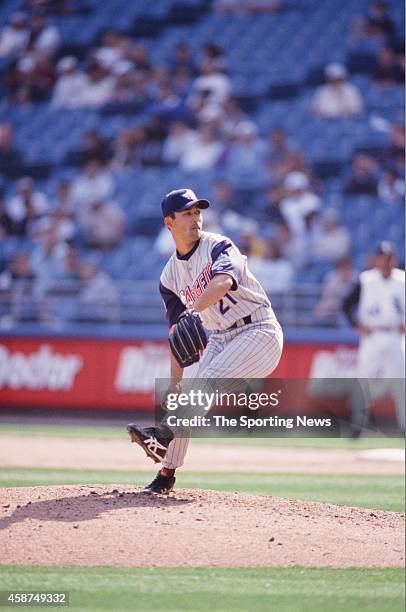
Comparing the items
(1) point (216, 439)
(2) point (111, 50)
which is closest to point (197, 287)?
(1) point (216, 439)

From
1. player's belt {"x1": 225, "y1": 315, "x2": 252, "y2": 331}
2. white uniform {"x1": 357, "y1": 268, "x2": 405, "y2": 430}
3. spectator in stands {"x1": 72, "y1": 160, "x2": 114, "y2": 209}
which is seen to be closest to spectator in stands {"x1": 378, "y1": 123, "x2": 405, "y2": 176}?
white uniform {"x1": 357, "y1": 268, "x2": 405, "y2": 430}

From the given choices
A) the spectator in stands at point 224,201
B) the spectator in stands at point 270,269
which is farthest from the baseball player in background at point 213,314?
the spectator in stands at point 224,201

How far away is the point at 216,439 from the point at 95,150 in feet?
21.0

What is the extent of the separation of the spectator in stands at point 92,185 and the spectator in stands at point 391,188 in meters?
4.45

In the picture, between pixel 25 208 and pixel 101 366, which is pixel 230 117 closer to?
pixel 25 208

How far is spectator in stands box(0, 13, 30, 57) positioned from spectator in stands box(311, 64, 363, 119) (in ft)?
20.1

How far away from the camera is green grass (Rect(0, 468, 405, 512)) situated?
7.78m

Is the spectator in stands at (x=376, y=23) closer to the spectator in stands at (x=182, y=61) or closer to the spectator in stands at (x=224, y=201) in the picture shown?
the spectator in stands at (x=182, y=61)

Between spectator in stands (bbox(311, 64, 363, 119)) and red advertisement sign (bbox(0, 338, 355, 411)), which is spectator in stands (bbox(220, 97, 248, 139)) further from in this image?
red advertisement sign (bbox(0, 338, 355, 411))

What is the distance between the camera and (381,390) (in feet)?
38.7

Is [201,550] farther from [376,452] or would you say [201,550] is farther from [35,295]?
[35,295]

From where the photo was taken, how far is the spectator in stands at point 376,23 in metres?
17.0

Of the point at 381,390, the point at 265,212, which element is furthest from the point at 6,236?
the point at 381,390

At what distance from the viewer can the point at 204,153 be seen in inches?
642
